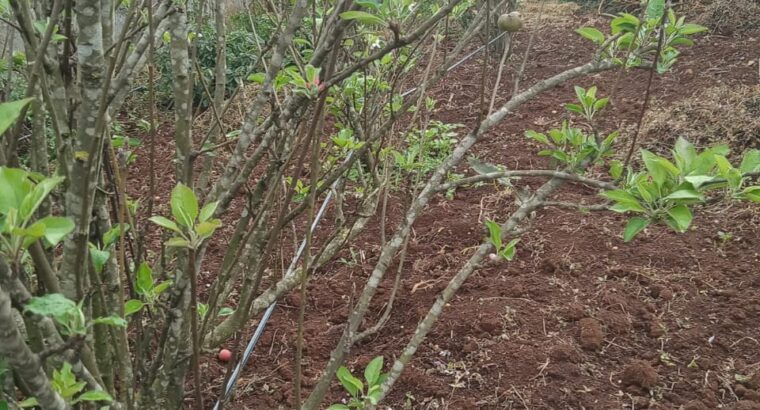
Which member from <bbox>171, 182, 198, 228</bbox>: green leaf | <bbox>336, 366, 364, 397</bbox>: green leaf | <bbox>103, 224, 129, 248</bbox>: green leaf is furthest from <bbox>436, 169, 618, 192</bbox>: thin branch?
<bbox>103, 224, 129, 248</bbox>: green leaf

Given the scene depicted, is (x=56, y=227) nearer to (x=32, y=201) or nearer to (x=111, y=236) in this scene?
(x=32, y=201)

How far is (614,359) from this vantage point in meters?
2.32

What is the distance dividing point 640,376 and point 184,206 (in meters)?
1.83

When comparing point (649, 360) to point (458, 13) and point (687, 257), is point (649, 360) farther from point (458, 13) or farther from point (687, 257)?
point (458, 13)

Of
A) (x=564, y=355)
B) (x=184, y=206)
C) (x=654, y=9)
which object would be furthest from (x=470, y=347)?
(x=184, y=206)

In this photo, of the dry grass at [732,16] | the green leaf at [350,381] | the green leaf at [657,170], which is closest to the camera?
the green leaf at [657,170]

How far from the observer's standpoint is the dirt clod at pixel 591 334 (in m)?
2.34

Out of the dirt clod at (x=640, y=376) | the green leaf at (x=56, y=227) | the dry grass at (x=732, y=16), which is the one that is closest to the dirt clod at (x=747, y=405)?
the dirt clod at (x=640, y=376)

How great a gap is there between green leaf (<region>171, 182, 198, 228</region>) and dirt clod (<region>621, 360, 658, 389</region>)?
181cm

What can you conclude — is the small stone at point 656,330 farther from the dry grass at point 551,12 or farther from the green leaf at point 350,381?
the dry grass at point 551,12

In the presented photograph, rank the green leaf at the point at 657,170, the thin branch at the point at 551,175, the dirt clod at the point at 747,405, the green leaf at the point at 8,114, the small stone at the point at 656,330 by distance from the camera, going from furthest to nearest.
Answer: the small stone at the point at 656,330 → the dirt clod at the point at 747,405 → the thin branch at the point at 551,175 → the green leaf at the point at 657,170 → the green leaf at the point at 8,114

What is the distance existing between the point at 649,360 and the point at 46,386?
2122 millimetres

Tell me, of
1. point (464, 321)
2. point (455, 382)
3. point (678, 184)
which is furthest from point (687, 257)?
point (678, 184)

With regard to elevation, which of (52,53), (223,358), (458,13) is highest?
(52,53)
